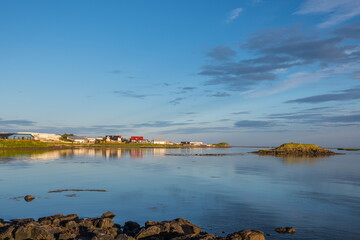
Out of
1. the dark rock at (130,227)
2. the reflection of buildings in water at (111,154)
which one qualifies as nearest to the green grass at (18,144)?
the reflection of buildings in water at (111,154)

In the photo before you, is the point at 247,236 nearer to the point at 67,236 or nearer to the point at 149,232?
the point at 149,232

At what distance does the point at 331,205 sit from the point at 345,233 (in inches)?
291

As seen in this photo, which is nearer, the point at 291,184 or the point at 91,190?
the point at 91,190

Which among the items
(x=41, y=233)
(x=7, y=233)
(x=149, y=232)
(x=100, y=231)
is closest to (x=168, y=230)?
(x=149, y=232)

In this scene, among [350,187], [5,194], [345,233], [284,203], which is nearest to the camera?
[345,233]

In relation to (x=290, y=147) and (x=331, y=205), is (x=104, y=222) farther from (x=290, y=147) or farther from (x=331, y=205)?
(x=290, y=147)

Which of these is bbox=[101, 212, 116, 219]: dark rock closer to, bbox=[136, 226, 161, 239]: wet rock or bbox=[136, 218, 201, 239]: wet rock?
bbox=[136, 218, 201, 239]: wet rock

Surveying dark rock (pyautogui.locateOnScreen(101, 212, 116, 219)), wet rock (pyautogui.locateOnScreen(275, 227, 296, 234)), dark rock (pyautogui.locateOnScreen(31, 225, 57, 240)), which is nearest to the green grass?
dark rock (pyautogui.locateOnScreen(101, 212, 116, 219))

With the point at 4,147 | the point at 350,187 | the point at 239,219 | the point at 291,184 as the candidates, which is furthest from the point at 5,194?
the point at 4,147

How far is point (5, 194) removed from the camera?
25.2 meters

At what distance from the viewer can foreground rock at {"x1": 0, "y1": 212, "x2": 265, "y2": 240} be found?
12.9 metres

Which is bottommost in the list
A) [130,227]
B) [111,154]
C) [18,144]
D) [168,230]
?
[130,227]

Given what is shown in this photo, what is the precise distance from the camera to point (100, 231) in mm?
13586

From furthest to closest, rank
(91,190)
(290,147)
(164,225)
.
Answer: (290,147)
(91,190)
(164,225)
